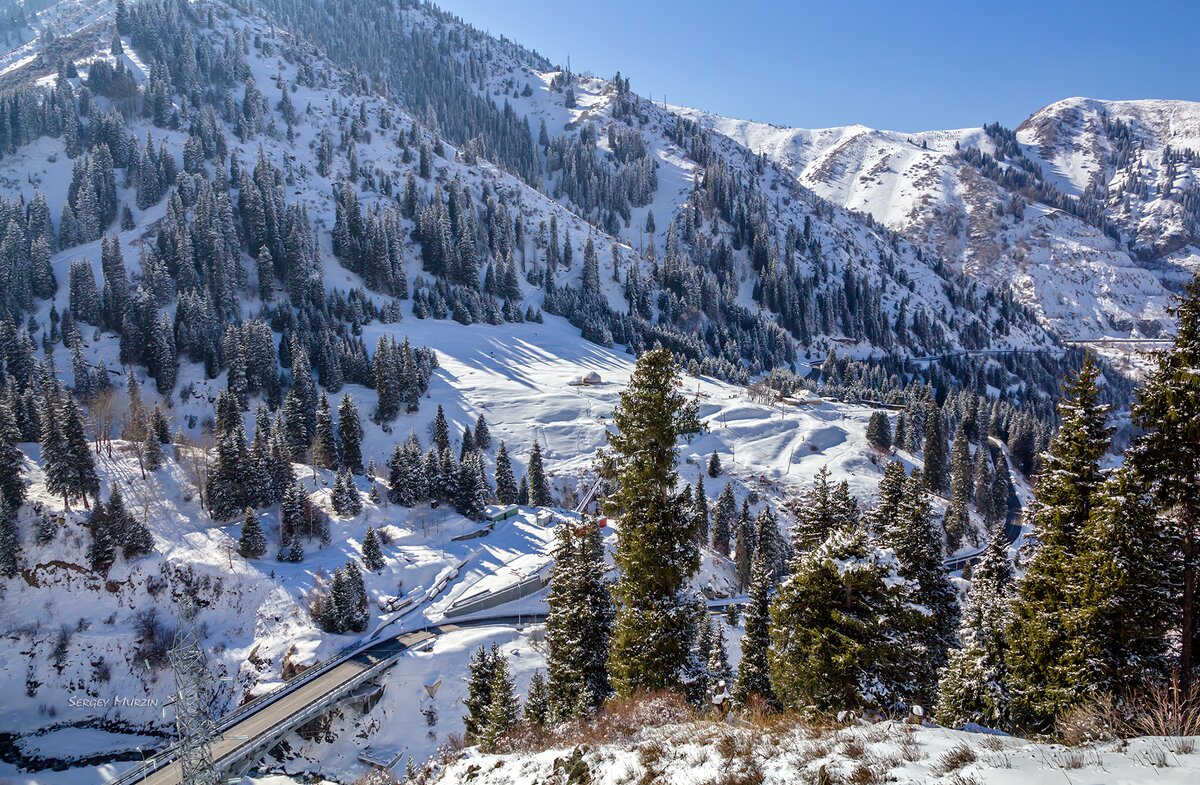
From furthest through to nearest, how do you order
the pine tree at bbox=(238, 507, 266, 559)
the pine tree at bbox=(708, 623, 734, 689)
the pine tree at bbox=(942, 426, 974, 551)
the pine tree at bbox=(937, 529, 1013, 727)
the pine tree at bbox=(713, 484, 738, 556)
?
the pine tree at bbox=(942, 426, 974, 551) < the pine tree at bbox=(713, 484, 738, 556) < the pine tree at bbox=(238, 507, 266, 559) < the pine tree at bbox=(708, 623, 734, 689) < the pine tree at bbox=(937, 529, 1013, 727)

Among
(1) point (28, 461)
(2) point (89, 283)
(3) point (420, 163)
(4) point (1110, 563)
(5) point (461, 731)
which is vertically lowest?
(5) point (461, 731)

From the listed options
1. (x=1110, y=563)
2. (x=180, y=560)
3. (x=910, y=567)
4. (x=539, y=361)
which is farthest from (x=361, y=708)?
(x=539, y=361)

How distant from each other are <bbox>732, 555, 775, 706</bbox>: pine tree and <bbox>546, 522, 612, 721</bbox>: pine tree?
27.5 ft

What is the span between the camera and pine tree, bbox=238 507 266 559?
6116 centimetres

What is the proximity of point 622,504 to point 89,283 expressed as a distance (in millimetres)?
129849

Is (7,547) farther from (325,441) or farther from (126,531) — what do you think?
(325,441)

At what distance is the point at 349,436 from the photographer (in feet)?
278

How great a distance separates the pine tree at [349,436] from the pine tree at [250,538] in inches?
893

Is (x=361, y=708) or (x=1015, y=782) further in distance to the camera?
(x=361, y=708)

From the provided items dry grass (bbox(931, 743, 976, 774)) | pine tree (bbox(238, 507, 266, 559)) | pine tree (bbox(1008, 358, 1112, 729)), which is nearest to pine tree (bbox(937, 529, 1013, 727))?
pine tree (bbox(1008, 358, 1112, 729))

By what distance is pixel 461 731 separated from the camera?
44938mm

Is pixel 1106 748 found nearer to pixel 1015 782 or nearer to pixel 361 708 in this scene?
pixel 1015 782

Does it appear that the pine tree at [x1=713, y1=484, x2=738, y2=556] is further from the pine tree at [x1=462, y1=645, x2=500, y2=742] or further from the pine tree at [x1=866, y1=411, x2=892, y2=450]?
the pine tree at [x1=462, y1=645, x2=500, y2=742]

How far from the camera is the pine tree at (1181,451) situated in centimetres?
1661
